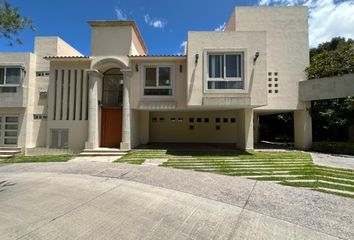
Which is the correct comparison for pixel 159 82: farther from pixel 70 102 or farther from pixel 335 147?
pixel 335 147

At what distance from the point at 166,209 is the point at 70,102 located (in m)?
11.9

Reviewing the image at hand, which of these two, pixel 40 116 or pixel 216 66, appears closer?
pixel 216 66

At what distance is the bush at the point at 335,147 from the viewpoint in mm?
13625

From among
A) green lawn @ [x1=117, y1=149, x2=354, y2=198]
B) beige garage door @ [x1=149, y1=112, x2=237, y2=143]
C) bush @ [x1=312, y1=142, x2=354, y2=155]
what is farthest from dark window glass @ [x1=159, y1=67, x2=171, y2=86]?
bush @ [x1=312, y1=142, x2=354, y2=155]

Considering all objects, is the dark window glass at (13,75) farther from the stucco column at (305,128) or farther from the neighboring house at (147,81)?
the stucco column at (305,128)

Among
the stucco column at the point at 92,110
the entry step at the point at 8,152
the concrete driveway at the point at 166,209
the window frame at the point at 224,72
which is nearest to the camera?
the concrete driveway at the point at 166,209

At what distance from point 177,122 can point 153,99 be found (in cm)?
539

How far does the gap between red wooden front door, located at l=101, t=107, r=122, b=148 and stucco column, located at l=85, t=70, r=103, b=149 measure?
876 millimetres

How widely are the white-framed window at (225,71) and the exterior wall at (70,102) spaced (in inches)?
318

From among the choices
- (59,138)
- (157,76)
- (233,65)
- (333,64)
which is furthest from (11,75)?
(333,64)

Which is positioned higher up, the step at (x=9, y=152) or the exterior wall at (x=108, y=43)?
the exterior wall at (x=108, y=43)

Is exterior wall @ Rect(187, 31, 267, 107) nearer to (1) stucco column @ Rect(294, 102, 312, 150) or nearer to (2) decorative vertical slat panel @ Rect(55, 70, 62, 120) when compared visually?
(1) stucco column @ Rect(294, 102, 312, 150)

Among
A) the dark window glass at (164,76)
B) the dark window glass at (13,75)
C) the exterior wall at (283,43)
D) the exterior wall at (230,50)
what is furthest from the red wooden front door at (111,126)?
the exterior wall at (283,43)

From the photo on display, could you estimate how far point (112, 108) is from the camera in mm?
14625
